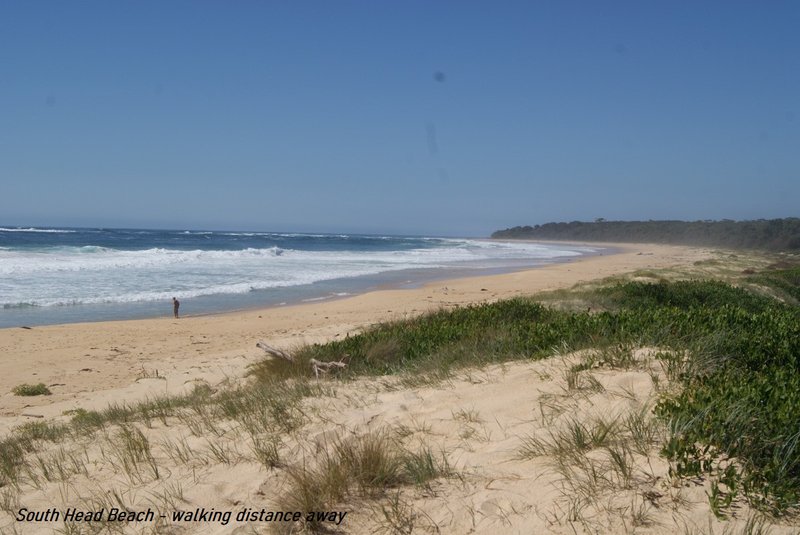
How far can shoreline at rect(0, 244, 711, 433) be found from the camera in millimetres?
8078

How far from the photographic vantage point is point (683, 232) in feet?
279

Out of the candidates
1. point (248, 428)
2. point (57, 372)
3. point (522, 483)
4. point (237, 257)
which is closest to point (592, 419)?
point (522, 483)

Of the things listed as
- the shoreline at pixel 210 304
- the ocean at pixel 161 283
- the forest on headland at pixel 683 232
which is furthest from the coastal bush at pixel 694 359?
the forest on headland at pixel 683 232

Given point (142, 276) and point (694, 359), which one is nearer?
point (694, 359)

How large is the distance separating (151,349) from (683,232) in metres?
88.2

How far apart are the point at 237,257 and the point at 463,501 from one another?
126ft

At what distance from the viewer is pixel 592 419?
3.54m

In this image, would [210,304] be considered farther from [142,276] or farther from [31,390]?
[31,390]

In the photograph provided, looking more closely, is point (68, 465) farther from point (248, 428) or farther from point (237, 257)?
point (237, 257)

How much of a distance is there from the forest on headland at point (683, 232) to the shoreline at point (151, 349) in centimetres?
5278

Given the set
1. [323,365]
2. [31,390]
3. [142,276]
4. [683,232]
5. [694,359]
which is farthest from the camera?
[683,232]

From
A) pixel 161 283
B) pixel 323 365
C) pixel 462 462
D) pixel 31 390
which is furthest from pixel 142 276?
pixel 462 462

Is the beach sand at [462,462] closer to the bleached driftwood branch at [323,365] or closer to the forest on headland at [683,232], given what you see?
the bleached driftwood branch at [323,365]

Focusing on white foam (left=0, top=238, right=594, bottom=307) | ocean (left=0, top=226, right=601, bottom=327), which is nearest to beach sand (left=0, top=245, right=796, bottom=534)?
ocean (left=0, top=226, right=601, bottom=327)
